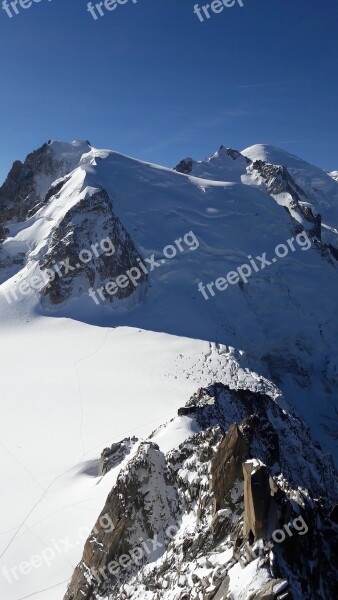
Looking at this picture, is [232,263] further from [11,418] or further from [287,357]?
[11,418]

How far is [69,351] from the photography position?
44.5 m

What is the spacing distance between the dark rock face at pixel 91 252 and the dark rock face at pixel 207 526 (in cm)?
3850

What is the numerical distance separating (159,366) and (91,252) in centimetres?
2080

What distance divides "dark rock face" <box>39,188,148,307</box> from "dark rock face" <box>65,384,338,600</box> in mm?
38498

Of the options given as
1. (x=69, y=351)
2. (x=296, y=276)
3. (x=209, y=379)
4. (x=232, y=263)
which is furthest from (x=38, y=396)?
(x=296, y=276)

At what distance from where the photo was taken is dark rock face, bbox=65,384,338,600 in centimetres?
959

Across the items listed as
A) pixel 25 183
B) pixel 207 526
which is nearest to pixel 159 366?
pixel 207 526

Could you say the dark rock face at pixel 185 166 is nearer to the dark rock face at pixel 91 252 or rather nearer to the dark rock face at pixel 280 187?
the dark rock face at pixel 280 187

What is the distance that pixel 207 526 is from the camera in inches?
470

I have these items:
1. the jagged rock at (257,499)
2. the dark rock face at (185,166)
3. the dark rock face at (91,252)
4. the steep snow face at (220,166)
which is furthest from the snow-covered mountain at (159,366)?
the steep snow face at (220,166)

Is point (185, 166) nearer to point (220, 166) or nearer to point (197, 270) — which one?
point (220, 166)

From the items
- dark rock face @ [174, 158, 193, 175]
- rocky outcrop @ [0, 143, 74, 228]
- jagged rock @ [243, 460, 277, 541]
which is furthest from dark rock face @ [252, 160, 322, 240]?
jagged rock @ [243, 460, 277, 541]

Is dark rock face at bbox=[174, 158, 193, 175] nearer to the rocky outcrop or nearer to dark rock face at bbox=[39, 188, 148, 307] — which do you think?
the rocky outcrop

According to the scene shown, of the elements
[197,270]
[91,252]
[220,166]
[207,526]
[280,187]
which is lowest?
[207,526]
